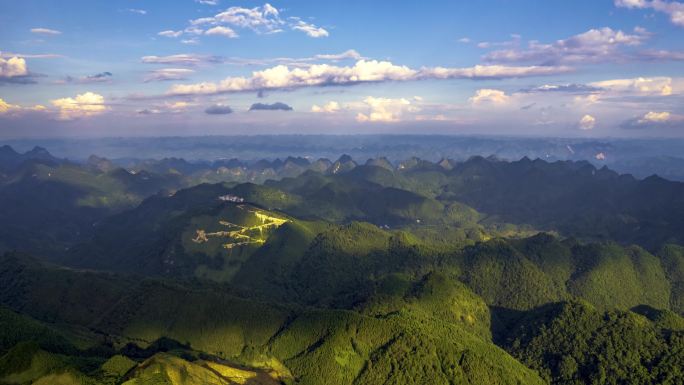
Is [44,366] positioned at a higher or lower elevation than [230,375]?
higher

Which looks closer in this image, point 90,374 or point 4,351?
point 90,374

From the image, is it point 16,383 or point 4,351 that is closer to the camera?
point 16,383

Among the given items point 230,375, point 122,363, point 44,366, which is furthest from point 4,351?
point 230,375

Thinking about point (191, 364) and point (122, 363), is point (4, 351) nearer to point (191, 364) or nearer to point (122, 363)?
point (122, 363)

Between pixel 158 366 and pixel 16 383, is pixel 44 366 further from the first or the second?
pixel 158 366

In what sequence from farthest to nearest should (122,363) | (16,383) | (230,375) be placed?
1. (230,375)
2. (122,363)
3. (16,383)

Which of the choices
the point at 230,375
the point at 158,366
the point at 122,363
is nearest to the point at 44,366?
the point at 122,363

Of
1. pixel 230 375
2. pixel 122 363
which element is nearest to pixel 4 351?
pixel 122 363

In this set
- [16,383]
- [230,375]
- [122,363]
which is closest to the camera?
[16,383]
